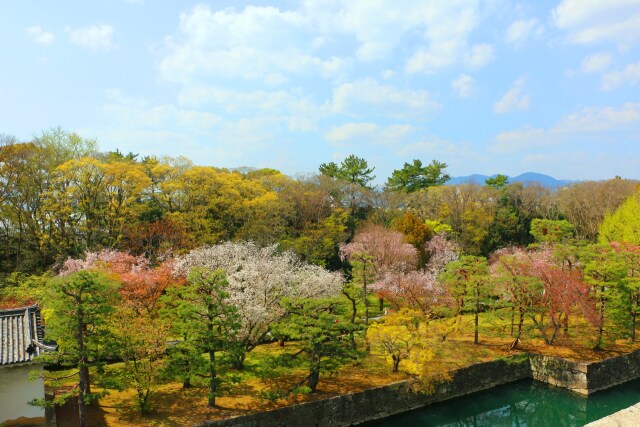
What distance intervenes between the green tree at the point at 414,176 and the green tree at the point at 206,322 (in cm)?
4033

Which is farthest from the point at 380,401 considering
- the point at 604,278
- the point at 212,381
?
the point at 604,278

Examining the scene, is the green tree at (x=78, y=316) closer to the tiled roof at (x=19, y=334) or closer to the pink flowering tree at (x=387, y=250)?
the tiled roof at (x=19, y=334)

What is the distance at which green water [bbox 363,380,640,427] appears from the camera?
18.2 metres

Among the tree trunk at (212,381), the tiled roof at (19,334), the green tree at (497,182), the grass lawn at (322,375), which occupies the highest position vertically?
the green tree at (497,182)

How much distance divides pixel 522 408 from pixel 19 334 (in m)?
20.4

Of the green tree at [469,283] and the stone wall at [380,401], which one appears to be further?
the green tree at [469,283]

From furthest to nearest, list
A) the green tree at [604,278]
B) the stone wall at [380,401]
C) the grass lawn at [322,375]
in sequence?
the green tree at [604,278], the stone wall at [380,401], the grass lawn at [322,375]

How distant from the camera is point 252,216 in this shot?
31.1 meters

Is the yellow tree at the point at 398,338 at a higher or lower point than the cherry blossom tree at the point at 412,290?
lower

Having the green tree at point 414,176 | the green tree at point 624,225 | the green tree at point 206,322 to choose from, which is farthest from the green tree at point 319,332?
the green tree at point 414,176

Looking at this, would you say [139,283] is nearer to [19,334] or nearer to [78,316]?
[19,334]

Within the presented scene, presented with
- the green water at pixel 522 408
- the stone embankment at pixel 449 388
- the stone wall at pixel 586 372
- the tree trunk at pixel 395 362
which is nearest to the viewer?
the stone embankment at pixel 449 388

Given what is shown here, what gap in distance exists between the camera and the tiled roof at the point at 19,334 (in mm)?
12891

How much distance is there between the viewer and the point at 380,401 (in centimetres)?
1738
